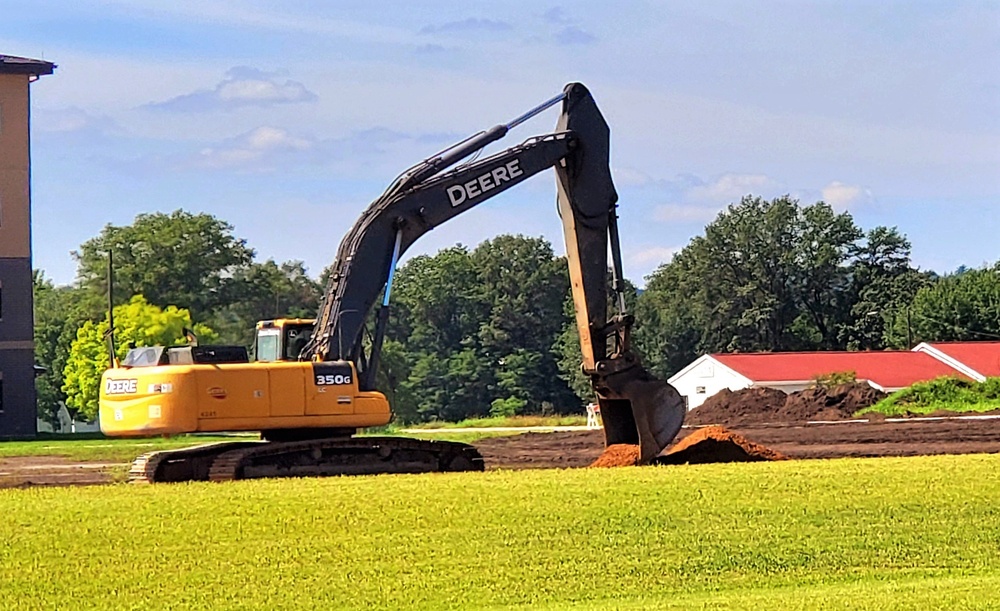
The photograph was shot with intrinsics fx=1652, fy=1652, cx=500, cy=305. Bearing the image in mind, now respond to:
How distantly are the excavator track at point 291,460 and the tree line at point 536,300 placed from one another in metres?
69.9

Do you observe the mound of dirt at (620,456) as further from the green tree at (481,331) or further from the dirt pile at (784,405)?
the green tree at (481,331)

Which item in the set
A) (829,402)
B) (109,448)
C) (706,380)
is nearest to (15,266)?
(109,448)

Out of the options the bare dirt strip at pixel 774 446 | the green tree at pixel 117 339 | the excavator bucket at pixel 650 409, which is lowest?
the bare dirt strip at pixel 774 446

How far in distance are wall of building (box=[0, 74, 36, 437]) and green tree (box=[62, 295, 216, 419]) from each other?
825cm

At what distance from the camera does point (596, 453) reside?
1395 inches

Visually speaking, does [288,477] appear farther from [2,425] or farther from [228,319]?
[228,319]

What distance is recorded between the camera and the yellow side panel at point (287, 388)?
23.3m

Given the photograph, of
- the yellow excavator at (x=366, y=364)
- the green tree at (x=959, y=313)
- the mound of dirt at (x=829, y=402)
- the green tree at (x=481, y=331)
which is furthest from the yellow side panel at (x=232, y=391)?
the green tree at (x=481, y=331)

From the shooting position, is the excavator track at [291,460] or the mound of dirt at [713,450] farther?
the mound of dirt at [713,450]

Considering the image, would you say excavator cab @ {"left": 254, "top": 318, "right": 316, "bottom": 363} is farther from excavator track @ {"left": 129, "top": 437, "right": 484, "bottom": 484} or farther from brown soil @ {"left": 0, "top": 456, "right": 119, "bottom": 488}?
brown soil @ {"left": 0, "top": 456, "right": 119, "bottom": 488}

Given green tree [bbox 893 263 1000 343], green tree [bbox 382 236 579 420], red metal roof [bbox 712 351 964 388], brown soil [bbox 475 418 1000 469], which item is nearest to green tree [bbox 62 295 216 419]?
red metal roof [bbox 712 351 964 388]

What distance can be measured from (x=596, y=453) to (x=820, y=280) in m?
83.5

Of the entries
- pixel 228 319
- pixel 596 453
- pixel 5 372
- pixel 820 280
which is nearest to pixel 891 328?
pixel 820 280

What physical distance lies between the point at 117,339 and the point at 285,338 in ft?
166
